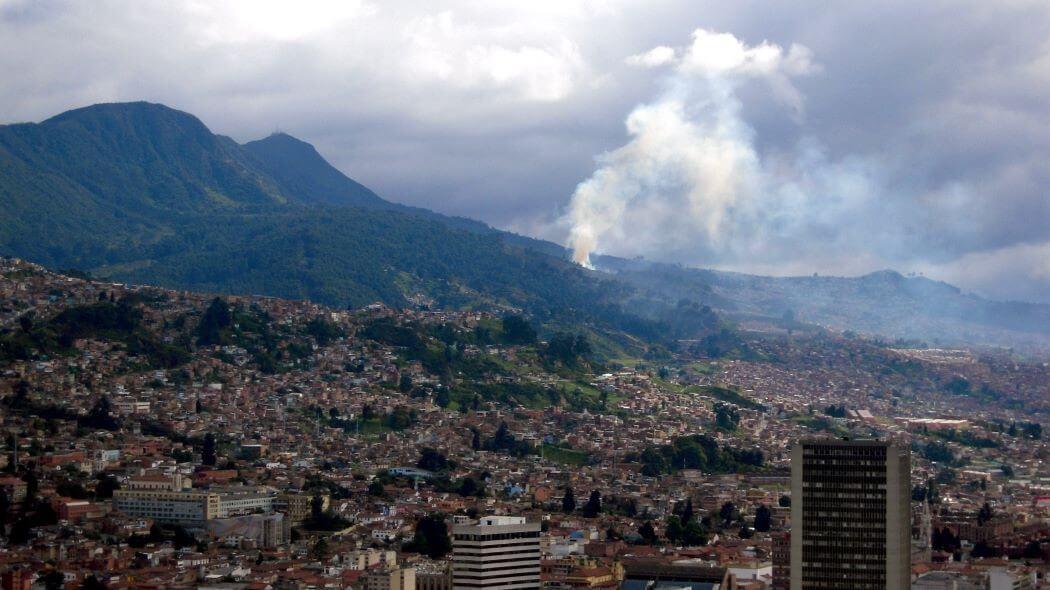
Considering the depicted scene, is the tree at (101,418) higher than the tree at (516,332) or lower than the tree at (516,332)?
lower

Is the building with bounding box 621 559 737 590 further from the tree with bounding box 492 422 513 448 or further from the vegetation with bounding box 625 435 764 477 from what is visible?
the tree with bounding box 492 422 513 448

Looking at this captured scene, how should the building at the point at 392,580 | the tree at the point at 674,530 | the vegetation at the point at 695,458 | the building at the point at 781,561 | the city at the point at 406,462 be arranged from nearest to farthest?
the building at the point at 392,580, the building at the point at 781,561, the city at the point at 406,462, the tree at the point at 674,530, the vegetation at the point at 695,458

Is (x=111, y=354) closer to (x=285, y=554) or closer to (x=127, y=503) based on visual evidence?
(x=127, y=503)

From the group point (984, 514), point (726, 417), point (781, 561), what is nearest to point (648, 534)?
point (781, 561)

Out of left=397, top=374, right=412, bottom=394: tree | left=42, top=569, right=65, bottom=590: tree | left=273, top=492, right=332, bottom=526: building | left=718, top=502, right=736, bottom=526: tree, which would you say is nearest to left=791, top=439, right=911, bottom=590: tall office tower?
left=42, top=569, right=65, bottom=590: tree

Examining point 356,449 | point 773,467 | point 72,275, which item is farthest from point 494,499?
point 72,275

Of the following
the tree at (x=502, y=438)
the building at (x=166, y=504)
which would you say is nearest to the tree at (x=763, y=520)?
the building at (x=166, y=504)

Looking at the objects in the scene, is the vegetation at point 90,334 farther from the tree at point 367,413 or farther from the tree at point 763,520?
the tree at point 763,520
